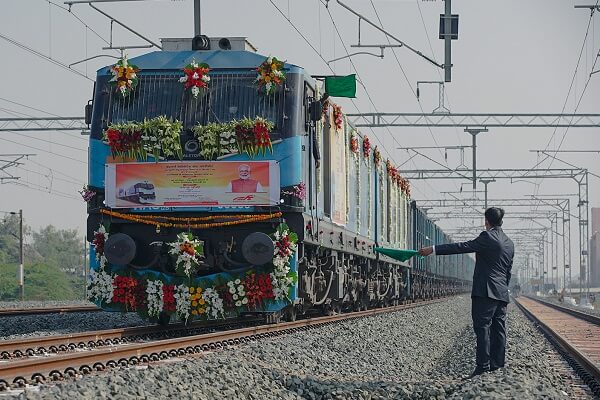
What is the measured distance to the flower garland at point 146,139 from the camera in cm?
1362

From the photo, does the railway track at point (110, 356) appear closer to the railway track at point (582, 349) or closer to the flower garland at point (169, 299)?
the flower garland at point (169, 299)

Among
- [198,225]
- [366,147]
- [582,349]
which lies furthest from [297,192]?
[366,147]

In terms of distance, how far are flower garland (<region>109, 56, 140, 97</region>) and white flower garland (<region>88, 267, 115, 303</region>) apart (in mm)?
2374

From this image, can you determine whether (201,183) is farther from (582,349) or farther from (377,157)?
(377,157)

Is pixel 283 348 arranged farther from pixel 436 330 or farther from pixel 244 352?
pixel 436 330

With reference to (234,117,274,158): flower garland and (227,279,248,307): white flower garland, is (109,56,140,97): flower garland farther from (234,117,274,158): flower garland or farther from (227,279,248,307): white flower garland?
(227,279,248,307): white flower garland

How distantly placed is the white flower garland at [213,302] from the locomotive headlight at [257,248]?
2.17 ft

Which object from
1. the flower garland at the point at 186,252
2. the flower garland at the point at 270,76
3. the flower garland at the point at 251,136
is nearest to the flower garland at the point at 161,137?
the flower garland at the point at 251,136

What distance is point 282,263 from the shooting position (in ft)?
44.5

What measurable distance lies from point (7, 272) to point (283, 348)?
4980 centimetres

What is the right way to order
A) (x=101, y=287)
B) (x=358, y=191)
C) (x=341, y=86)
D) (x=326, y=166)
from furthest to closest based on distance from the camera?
(x=358, y=191), (x=326, y=166), (x=341, y=86), (x=101, y=287)

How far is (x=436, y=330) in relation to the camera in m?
20.7

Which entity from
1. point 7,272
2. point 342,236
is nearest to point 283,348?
point 342,236

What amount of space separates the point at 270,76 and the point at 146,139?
183cm
